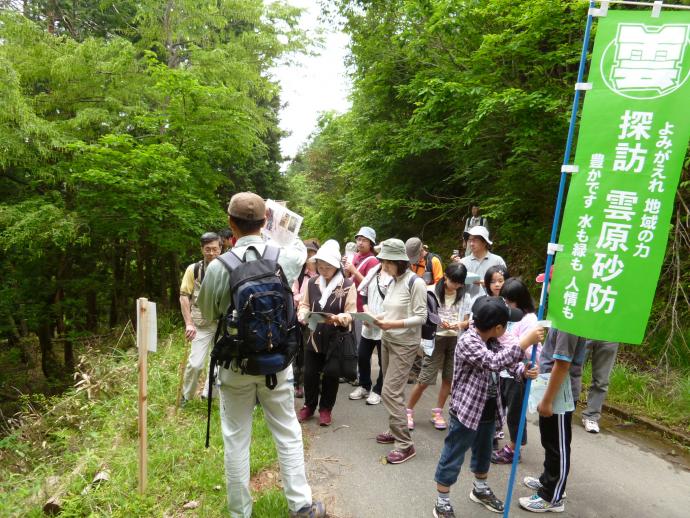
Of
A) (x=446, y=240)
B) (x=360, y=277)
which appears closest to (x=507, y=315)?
(x=360, y=277)

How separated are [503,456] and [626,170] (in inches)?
109

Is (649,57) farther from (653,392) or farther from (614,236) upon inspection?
(653,392)

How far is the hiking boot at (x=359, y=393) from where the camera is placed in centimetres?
556

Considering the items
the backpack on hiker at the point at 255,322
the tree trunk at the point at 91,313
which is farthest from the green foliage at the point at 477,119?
the tree trunk at the point at 91,313

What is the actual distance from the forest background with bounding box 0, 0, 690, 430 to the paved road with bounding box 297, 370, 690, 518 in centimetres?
221

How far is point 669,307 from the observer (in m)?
6.14

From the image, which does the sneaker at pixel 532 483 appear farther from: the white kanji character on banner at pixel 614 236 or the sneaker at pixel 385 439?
the white kanji character on banner at pixel 614 236

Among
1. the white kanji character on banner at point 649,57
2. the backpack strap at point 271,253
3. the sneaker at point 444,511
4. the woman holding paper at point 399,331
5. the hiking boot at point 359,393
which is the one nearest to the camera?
the white kanji character on banner at point 649,57

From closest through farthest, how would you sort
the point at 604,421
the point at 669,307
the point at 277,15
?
the point at 604,421 → the point at 669,307 → the point at 277,15

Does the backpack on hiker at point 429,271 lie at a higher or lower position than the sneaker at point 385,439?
higher

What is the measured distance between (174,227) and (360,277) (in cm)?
584

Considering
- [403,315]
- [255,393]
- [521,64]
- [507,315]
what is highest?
[521,64]

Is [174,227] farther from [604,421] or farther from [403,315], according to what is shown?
[604,421]

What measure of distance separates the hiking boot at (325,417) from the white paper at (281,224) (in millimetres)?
2312
